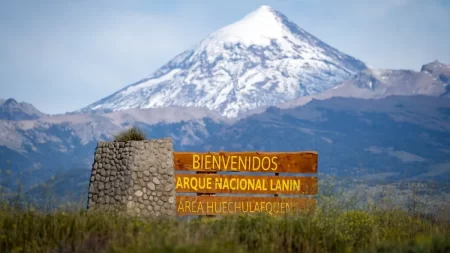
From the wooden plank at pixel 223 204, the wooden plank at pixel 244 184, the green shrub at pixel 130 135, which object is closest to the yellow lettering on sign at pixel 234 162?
the wooden plank at pixel 244 184

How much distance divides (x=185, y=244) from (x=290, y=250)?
3.10 metres

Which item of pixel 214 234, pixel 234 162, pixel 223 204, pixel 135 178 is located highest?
pixel 234 162

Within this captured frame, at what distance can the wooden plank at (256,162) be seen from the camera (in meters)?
22.7

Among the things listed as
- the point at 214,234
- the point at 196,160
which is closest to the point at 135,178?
the point at 196,160

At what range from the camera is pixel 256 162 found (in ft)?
74.7

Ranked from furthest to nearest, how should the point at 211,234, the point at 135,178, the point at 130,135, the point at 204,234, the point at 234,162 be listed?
the point at 234,162
the point at 130,135
the point at 135,178
the point at 204,234
the point at 211,234

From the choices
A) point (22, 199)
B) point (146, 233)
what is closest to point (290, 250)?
point (146, 233)

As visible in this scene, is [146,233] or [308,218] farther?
[308,218]

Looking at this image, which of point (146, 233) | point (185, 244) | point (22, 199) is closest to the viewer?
point (185, 244)

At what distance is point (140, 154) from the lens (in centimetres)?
2045

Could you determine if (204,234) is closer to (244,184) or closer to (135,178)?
(135,178)

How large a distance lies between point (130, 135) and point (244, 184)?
3792 millimetres

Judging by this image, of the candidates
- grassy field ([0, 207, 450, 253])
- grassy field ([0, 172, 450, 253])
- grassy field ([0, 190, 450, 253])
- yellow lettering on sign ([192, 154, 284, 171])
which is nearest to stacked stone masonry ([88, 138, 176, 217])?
yellow lettering on sign ([192, 154, 284, 171])

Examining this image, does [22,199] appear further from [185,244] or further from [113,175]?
[185,244]
